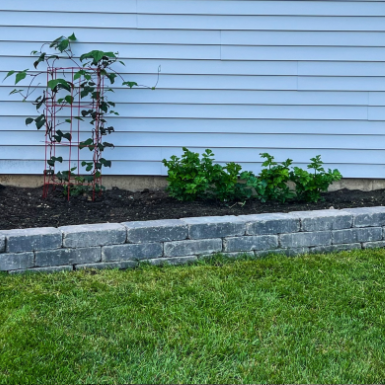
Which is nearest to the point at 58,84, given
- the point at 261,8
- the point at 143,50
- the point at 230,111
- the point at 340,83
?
A: the point at 143,50

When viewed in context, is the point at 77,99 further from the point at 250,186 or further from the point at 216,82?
the point at 250,186

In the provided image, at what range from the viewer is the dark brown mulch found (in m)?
3.90

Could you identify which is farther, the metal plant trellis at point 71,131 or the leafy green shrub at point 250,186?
the metal plant trellis at point 71,131

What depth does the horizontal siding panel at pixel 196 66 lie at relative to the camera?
15.2 feet

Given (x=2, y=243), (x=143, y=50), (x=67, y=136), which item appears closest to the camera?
(x=2, y=243)

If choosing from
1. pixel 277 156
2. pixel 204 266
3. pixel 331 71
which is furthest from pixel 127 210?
pixel 331 71

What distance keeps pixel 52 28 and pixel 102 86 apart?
2.09 ft

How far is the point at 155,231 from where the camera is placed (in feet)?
11.6

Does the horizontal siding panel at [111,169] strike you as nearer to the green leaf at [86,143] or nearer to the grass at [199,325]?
the green leaf at [86,143]

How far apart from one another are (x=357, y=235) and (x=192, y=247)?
1.26 metres

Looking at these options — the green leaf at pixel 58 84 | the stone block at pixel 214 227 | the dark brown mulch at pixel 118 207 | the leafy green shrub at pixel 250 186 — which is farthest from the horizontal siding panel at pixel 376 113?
the green leaf at pixel 58 84

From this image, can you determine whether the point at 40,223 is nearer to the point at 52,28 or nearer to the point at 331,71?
the point at 52,28

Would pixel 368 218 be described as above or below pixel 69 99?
below

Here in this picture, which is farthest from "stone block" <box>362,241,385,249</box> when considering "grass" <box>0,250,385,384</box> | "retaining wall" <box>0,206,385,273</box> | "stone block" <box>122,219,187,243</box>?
"stone block" <box>122,219,187,243</box>
